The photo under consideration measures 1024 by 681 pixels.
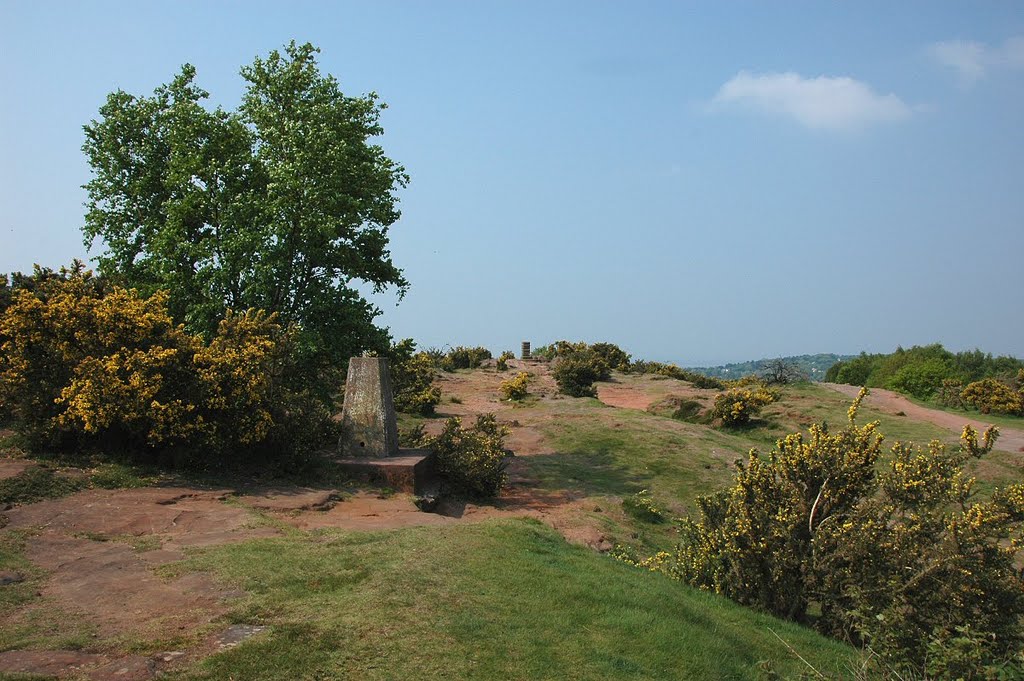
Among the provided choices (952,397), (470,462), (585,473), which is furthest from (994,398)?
→ (470,462)

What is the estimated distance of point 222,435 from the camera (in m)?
11.3

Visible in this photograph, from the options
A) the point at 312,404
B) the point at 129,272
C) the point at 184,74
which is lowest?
the point at 312,404

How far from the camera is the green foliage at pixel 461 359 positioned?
3438 centimetres

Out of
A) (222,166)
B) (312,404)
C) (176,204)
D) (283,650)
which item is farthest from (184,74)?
(283,650)

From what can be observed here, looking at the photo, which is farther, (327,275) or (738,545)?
(327,275)

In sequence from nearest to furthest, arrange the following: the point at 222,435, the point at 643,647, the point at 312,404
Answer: the point at 643,647 < the point at 222,435 < the point at 312,404

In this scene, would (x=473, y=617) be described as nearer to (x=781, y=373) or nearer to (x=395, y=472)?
(x=395, y=472)

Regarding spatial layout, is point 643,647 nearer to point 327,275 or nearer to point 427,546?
point 427,546

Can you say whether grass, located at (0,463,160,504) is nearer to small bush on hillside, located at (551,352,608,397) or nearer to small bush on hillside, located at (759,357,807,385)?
small bush on hillside, located at (551,352,608,397)

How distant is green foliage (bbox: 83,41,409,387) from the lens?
43.5ft

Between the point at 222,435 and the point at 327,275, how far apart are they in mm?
4284

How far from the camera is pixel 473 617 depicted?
5.89 m

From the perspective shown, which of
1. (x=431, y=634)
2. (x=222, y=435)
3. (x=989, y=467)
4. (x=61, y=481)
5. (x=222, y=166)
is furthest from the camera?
(x=989, y=467)

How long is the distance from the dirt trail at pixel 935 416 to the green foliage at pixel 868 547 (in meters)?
13.9
